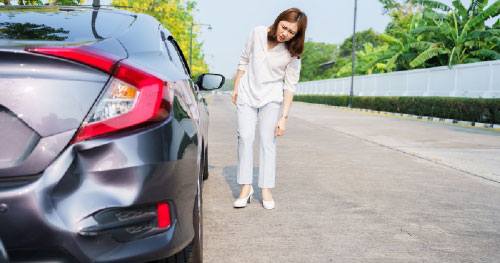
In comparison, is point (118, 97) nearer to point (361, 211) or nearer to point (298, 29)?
point (298, 29)

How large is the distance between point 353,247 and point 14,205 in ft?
7.93

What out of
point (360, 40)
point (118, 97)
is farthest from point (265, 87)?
point (360, 40)

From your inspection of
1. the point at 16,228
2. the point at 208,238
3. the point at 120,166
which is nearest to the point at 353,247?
the point at 208,238

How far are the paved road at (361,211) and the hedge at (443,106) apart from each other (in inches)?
396

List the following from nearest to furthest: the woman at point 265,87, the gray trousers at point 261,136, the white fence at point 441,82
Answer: the woman at point 265,87, the gray trousers at point 261,136, the white fence at point 441,82

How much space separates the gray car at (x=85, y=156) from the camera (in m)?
1.73

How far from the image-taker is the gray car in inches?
68.2

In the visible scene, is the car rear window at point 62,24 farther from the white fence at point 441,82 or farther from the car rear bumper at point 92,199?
the white fence at point 441,82

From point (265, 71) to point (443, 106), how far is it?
1887cm

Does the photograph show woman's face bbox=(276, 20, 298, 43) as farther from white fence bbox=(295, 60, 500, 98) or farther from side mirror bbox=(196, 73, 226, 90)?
white fence bbox=(295, 60, 500, 98)

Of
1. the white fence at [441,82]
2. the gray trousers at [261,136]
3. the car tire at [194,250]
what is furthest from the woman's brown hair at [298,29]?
the white fence at [441,82]

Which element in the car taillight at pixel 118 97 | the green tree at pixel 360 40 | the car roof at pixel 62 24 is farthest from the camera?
the green tree at pixel 360 40

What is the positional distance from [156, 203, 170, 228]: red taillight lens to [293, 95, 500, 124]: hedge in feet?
56.6

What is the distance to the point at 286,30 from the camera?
13.5 feet
